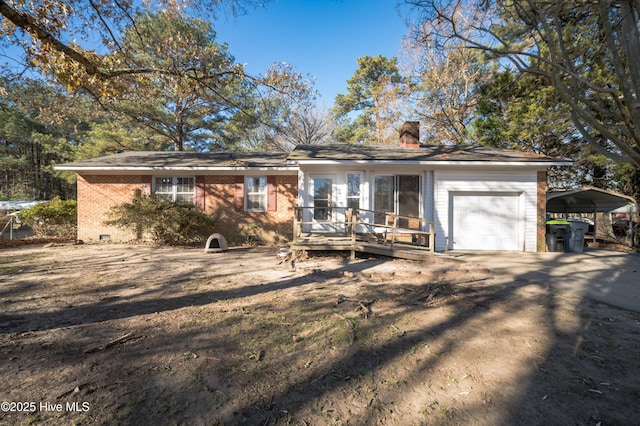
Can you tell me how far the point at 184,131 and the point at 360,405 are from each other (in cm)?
2405

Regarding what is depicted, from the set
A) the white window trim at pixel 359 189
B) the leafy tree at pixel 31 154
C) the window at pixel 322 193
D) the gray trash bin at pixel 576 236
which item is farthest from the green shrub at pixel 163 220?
the leafy tree at pixel 31 154

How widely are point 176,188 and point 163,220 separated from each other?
203 centimetres

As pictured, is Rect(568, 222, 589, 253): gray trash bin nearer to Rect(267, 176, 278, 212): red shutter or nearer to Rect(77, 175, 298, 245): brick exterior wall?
Rect(77, 175, 298, 245): brick exterior wall

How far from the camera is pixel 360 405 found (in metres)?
2.30

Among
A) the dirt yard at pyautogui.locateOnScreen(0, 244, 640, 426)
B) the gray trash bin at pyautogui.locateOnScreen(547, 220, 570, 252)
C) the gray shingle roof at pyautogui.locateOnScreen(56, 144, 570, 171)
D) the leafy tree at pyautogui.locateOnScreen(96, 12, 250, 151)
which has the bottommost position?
the dirt yard at pyautogui.locateOnScreen(0, 244, 640, 426)

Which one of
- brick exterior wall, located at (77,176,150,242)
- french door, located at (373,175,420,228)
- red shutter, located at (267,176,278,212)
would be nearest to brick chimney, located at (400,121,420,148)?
french door, located at (373,175,420,228)

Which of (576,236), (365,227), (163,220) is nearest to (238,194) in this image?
Answer: (163,220)

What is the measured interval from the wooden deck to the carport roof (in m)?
6.87

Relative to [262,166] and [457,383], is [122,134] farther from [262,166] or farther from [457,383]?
[457,383]

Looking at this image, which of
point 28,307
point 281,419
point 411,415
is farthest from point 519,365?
point 28,307

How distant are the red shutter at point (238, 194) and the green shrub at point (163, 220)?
3.74ft

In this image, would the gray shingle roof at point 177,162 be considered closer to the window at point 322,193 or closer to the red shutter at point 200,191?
the red shutter at point 200,191

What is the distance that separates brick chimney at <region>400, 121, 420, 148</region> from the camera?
471 inches

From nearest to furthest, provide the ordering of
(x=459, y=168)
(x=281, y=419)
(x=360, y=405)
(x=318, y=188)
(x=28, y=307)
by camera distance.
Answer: (x=281, y=419) → (x=360, y=405) → (x=28, y=307) → (x=459, y=168) → (x=318, y=188)
